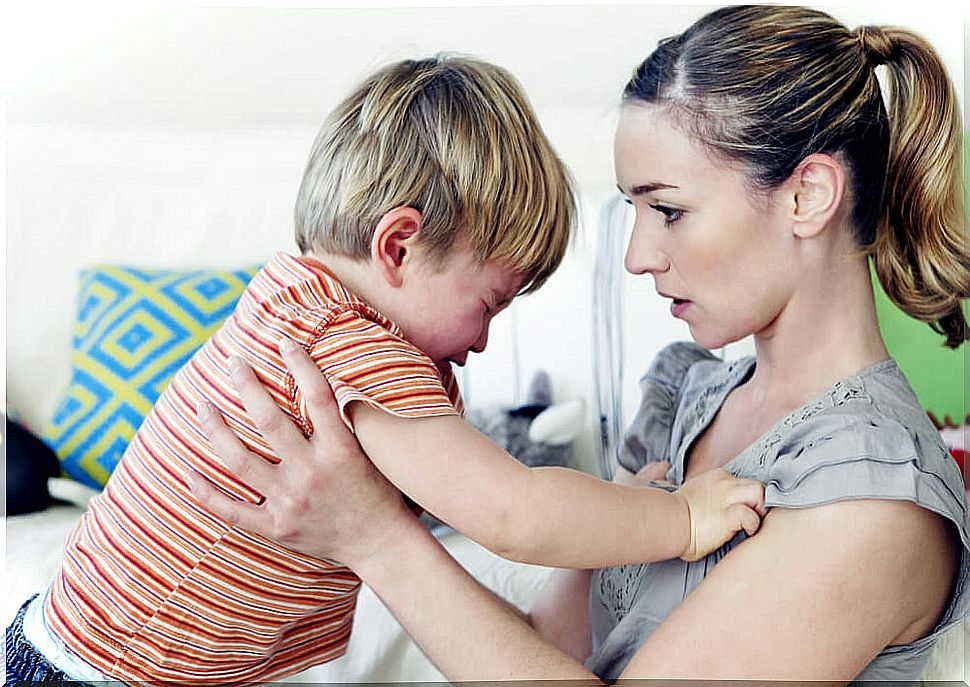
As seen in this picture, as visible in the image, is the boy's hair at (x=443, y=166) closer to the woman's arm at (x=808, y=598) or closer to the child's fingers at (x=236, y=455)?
the child's fingers at (x=236, y=455)

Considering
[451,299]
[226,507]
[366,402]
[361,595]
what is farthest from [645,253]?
[361,595]

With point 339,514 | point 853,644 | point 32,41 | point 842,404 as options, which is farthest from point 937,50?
point 32,41

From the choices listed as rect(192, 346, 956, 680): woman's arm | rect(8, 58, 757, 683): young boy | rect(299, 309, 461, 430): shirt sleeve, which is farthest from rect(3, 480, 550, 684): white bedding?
rect(299, 309, 461, 430): shirt sleeve

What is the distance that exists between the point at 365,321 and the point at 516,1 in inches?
13.7

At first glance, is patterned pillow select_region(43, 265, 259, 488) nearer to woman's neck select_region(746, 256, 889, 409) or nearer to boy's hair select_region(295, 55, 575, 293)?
boy's hair select_region(295, 55, 575, 293)

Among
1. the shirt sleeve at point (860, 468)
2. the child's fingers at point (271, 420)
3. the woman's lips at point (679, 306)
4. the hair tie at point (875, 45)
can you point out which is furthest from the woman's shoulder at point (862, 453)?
the child's fingers at point (271, 420)

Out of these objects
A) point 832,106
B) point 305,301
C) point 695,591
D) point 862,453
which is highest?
point 832,106

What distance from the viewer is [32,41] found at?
2.96 feet

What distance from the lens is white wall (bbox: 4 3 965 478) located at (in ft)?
2.92

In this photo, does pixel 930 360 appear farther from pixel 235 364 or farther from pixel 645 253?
pixel 235 364

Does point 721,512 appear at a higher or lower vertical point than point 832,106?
lower

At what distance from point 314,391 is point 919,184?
50 centimetres

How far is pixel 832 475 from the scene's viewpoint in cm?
70

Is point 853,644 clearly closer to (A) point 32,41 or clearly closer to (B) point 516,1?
(B) point 516,1
